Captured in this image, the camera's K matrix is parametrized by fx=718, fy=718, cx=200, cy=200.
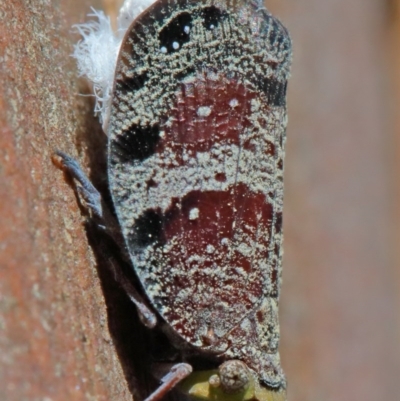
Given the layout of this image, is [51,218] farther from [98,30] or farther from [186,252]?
[98,30]

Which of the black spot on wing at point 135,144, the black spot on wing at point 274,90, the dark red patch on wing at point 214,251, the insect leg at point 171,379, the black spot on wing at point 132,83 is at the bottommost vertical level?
the insect leg at point 171,379

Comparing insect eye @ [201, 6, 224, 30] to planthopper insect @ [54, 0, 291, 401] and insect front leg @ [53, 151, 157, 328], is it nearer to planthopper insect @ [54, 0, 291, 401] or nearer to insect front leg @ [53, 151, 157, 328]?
planthopper insect @ [54, 0, 291, 401]

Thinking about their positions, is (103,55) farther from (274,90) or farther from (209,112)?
(274,90)

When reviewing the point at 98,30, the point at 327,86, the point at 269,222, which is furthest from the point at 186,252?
the point at 327,86

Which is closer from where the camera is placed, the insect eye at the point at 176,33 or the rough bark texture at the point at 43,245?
the rough bark texture at the point at 43,245

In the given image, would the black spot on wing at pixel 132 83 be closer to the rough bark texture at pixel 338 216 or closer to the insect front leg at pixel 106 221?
the insect front leg at pixel 106 221

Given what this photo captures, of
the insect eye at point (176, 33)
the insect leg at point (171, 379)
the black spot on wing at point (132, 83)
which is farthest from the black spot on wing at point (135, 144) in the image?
the insect leg at point (171, 379)

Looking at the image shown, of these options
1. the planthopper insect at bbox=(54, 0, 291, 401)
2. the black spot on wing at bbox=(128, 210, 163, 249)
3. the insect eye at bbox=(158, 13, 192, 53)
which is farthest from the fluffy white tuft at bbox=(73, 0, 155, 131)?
the black spot on wing at bbox=(128, 210, 163, 249)
